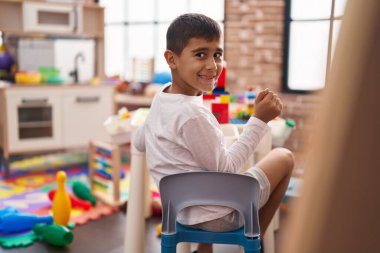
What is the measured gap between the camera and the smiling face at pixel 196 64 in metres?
1.13

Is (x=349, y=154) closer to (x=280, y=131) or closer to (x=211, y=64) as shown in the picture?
(x=211, y=64)

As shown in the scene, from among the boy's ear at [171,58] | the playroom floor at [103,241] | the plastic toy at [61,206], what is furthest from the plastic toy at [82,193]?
the boy's ear at [171,58]

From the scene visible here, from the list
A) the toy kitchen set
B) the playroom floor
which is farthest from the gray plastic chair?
the toy kitchen set

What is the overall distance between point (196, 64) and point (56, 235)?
3.96 ft

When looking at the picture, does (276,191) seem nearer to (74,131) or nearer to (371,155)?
(371,155)

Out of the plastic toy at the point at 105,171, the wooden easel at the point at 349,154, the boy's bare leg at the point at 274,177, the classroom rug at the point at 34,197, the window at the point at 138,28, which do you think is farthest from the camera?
the window at the point at 138,28

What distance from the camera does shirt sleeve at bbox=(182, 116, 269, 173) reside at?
1.06 meters

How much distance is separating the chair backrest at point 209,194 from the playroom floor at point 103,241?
3.04 feet

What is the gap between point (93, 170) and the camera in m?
2.64

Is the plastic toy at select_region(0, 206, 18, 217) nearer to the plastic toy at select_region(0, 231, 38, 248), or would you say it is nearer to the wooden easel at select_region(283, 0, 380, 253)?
the plastic toy at select_region(0, 231, 38, 248)

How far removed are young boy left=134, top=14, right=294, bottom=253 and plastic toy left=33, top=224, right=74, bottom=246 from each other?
931 mm

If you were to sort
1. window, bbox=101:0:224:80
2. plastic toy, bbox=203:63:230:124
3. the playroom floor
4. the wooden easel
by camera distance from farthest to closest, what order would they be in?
window, bbox=101:0:224:80
the playroom floor
plastic toy, bbox=203:63:230:124
the wooden easel

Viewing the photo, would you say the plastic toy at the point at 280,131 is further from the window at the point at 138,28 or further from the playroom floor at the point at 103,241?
the window at the point at 138,28

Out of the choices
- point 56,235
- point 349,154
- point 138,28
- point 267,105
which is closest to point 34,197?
point 56,235
